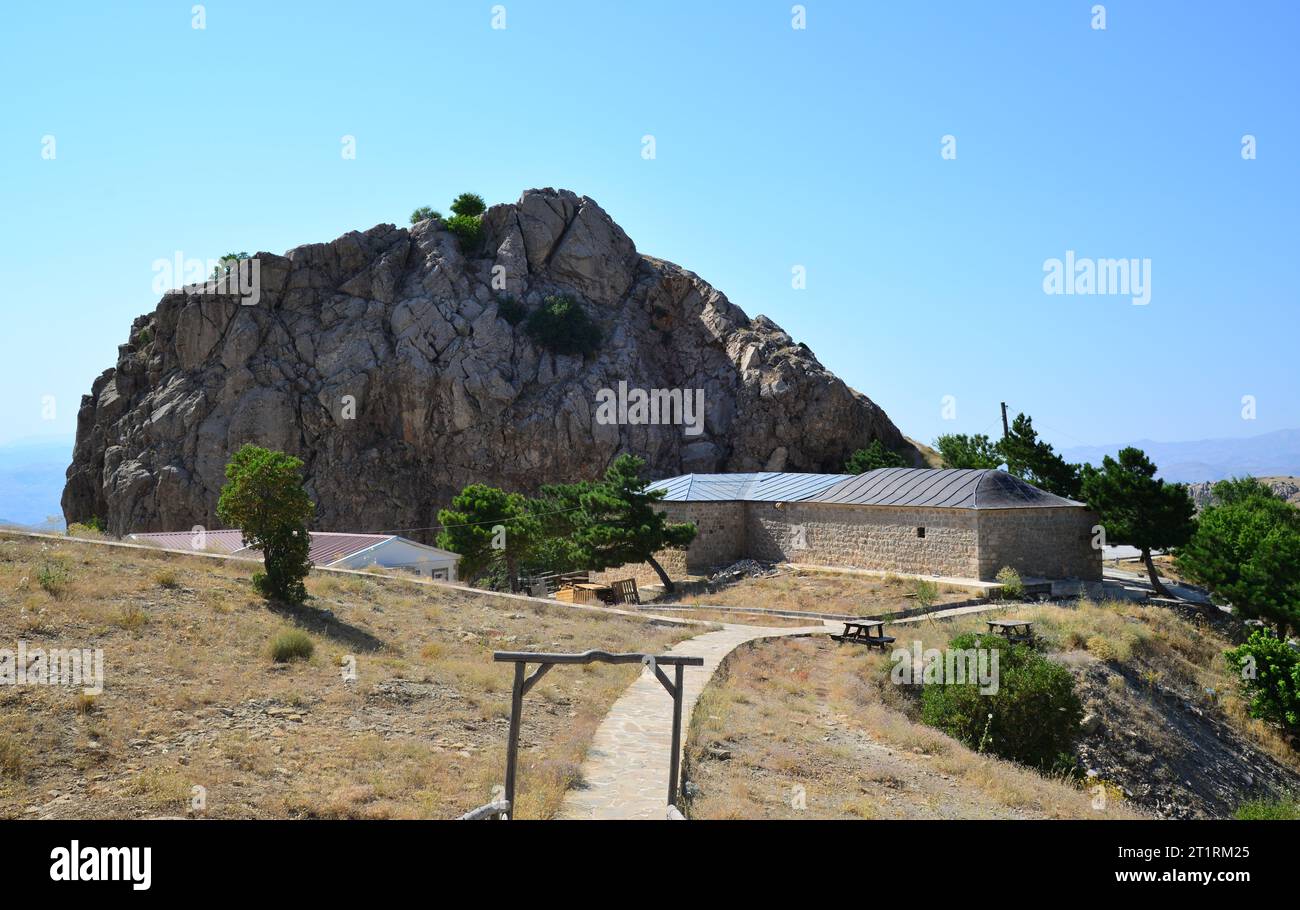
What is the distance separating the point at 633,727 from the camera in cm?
1209

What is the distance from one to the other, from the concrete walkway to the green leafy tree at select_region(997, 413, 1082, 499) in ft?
88.8

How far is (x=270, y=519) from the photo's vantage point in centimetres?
1736

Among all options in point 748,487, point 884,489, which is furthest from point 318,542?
point 884,489

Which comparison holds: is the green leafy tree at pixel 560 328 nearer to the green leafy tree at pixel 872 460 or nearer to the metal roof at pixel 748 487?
the green leafy tree at pixel 872 460

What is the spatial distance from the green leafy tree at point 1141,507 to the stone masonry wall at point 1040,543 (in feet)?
2.41

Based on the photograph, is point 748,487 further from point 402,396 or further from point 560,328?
point 402,396

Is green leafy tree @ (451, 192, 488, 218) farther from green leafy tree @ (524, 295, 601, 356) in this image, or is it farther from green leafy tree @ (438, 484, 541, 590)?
green leafy tree @ (438, 484, 541, 590)

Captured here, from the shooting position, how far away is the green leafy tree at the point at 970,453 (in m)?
47.3

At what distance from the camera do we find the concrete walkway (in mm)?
8758

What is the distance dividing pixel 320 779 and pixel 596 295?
57.7 metres

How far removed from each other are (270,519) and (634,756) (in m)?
10.3

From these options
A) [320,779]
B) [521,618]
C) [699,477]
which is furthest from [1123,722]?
[699,477]
